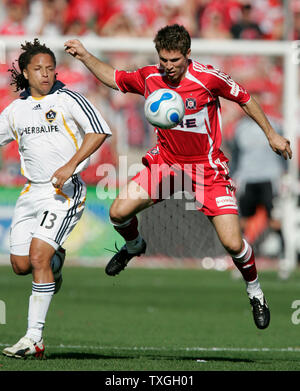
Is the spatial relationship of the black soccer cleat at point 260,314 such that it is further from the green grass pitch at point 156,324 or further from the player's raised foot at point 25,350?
the player's raised foot at point 25,350

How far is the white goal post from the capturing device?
52.0 feet

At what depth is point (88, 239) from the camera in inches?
677

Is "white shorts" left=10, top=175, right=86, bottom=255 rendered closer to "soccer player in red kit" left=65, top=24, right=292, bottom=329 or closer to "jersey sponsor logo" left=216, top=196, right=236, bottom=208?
"soccer player in red kit" left=65, top=24, right=292, bottom=329

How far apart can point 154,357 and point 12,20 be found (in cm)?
1233

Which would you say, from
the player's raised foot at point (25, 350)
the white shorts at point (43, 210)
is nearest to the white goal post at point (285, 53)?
the white shorts at point (43, 210)

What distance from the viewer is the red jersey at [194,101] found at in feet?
26.3

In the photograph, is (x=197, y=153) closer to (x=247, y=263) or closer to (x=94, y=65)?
(x=247, y=263)

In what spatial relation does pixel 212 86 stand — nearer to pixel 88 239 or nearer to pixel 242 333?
pixel 242 333

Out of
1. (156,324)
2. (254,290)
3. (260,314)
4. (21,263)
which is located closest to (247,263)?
(254,290)

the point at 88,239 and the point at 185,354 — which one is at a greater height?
the point at 88,239

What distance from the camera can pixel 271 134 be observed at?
790 centimetres
